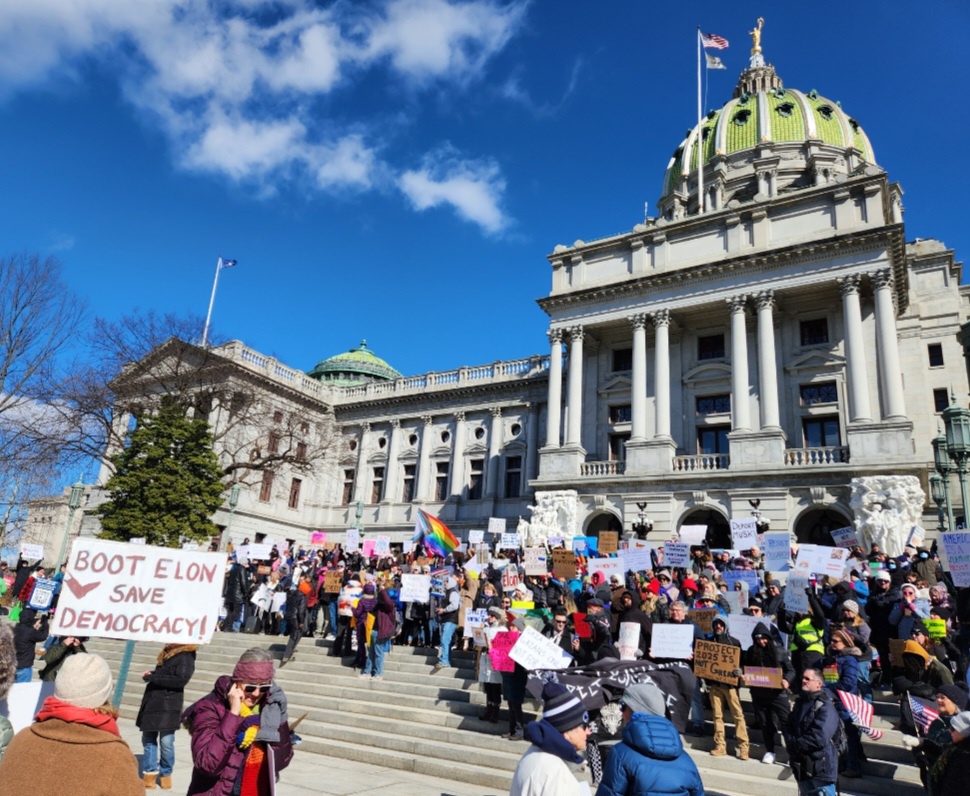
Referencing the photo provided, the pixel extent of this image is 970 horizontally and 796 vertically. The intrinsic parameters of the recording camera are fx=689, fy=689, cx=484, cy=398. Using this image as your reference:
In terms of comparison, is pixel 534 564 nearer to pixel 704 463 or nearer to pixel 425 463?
pixel 704 463

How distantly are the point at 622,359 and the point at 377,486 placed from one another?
21.0 metres

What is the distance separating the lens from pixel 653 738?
171 inches

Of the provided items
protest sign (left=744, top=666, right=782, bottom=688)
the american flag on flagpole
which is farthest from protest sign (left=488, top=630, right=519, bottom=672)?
the american flag on flagpole

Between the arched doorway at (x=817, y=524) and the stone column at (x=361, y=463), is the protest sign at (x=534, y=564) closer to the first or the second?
the arched doorway at (x=817, y=524)

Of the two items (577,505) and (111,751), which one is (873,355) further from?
(111,751)

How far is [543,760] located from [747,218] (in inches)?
1436

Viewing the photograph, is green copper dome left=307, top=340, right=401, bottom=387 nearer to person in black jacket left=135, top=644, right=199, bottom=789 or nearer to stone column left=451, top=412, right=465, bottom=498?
stone column left=451, top=412, right=465, bottom=498

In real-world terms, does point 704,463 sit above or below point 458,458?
below

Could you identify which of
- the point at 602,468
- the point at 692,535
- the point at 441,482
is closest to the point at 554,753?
the point at 692,535

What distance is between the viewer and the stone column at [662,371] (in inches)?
1376

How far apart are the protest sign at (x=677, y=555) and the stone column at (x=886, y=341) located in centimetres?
1597

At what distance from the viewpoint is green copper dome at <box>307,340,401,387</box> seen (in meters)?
63.9

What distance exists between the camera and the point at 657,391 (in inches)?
1409

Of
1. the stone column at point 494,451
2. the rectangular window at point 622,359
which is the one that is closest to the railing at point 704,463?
the rectangular window at point 622,359
